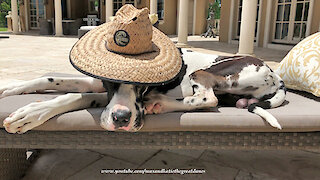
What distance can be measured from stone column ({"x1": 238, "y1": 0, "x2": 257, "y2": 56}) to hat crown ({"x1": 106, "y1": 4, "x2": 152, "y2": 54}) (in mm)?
5971

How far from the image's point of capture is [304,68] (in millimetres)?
2215

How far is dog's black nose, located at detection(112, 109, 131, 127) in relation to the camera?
1.52m

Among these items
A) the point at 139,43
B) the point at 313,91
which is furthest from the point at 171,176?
the point at 313,91

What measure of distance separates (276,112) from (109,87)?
3.35 feet

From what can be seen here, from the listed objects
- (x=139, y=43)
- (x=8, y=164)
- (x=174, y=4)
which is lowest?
(x=8, y=164)

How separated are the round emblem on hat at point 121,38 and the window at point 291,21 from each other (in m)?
9.52

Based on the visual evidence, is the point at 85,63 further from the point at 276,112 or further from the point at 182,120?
the point at 276,112

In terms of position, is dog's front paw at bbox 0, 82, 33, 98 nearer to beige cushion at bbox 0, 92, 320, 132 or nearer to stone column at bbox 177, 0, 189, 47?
beige cushion at bbox 0, 92, 320, 132

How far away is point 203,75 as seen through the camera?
207 cm

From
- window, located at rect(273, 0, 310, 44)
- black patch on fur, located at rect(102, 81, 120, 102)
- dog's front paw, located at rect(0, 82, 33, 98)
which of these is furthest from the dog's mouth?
window, located at rect(273, 0, 310, 44)

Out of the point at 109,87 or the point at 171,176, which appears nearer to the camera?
the point at 109,87

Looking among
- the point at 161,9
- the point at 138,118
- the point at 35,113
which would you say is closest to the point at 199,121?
the point at 138,118

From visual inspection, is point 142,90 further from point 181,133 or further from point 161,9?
point 161,9

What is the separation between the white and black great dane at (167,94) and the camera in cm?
160
